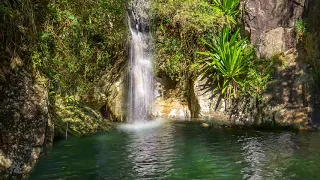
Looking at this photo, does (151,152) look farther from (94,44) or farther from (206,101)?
(94,44)

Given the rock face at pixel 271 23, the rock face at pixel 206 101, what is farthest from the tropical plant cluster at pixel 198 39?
the rock face at pixel 271 23

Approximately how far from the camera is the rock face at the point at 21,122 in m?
4.10

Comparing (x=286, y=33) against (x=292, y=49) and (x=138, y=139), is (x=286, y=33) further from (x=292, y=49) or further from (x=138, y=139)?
(x=138, y=139)

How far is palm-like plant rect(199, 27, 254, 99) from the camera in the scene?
11695 millimetres

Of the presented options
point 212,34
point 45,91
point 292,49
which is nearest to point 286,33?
point 292,49

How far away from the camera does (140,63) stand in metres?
13.2

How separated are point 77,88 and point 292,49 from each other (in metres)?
7.59

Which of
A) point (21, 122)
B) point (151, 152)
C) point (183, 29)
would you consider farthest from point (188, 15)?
point (21, 122)

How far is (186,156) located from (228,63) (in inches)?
217

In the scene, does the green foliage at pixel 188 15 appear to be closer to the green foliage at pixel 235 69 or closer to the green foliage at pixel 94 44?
the green foliage at pixel 235 69

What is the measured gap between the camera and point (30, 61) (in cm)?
450

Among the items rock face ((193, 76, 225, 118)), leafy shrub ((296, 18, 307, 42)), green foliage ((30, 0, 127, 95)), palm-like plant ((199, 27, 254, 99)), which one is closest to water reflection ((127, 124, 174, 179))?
green foliage ((30, 0, 127, 95))

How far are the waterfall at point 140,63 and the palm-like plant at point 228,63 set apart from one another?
88.7 inches

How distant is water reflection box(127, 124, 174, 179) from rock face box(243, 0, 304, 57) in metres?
5.03
